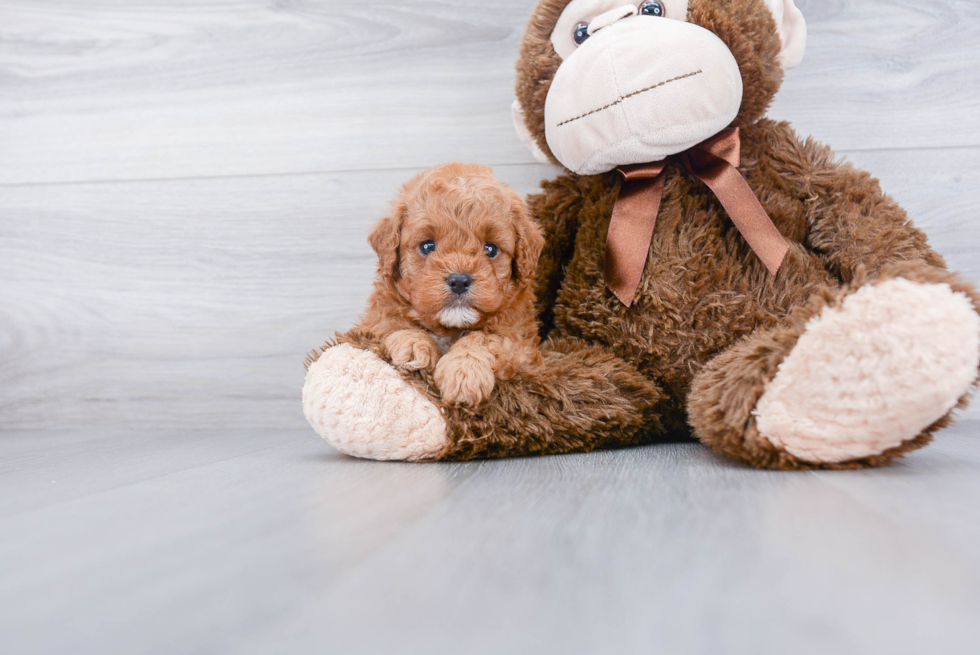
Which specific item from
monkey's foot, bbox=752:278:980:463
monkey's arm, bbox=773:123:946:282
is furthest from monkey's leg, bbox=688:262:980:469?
monkey's arm, bbox=773:123:946:282

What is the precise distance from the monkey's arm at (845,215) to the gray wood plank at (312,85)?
32 centimetres

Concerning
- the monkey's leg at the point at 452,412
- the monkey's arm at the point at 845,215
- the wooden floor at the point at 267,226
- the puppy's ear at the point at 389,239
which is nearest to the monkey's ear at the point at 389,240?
the puppy's ear at the point at 389,239

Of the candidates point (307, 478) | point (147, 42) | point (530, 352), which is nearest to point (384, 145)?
point (147, 42)

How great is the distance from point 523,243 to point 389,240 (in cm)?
18

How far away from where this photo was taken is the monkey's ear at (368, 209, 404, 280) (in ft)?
2.86

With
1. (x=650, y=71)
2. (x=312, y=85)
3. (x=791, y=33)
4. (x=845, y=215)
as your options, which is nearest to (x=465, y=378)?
(x=650, y=71)

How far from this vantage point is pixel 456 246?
0.84 metres

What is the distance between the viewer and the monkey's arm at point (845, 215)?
2.89 ft

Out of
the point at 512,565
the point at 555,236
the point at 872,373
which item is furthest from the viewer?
the point at 555,236

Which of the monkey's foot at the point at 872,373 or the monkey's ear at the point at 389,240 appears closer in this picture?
the monkey's foot at the point at 872,373

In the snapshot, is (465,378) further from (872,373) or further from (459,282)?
(872,373)

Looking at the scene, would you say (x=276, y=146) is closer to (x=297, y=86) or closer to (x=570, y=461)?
(x=297, y=86)

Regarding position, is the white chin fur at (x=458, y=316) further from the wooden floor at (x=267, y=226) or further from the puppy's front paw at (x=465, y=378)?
the wooden floor at (x=267, y=226)

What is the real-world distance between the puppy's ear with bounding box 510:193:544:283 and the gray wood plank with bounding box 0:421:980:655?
0.28 metres
